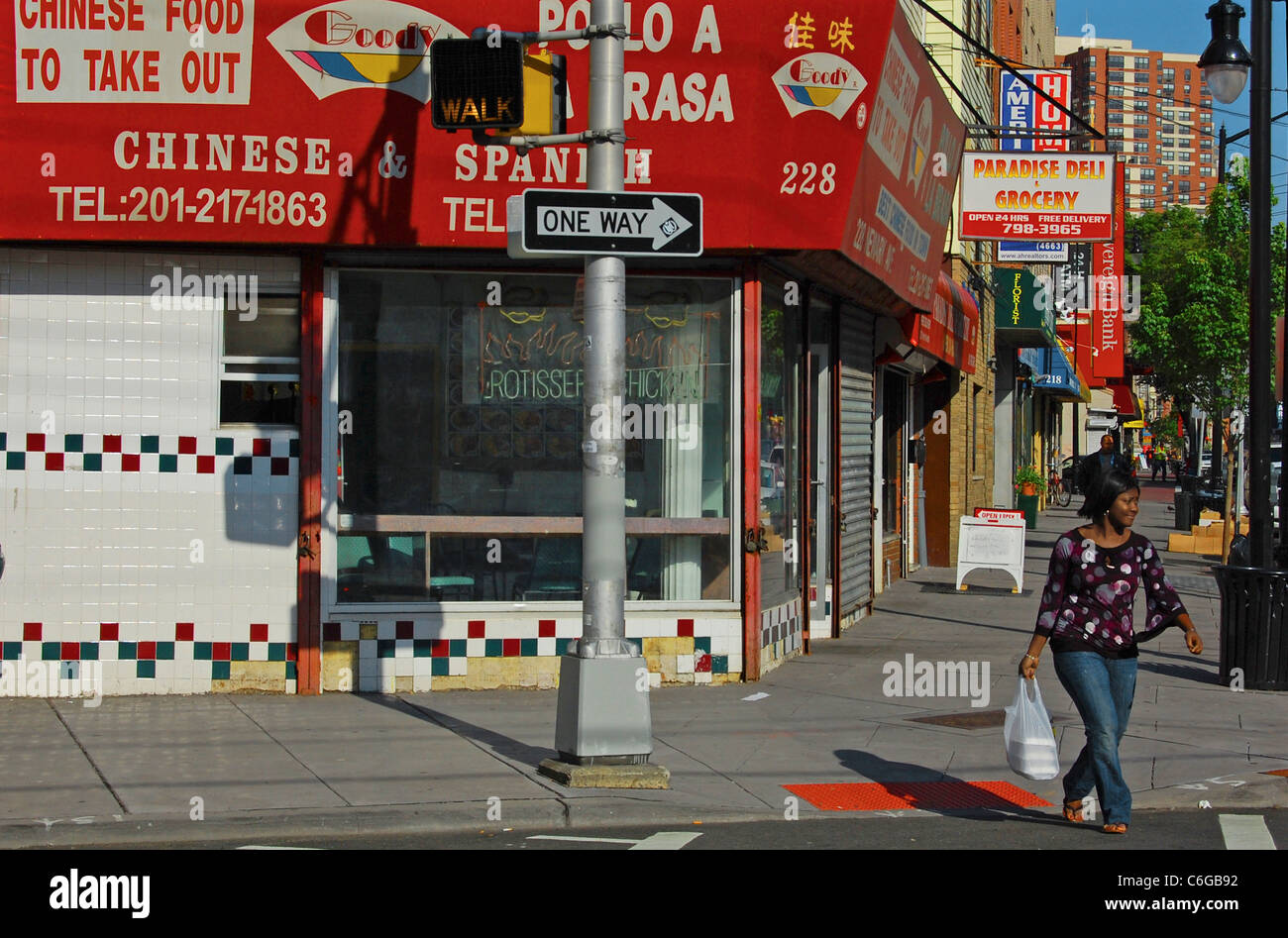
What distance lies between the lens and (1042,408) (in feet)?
146

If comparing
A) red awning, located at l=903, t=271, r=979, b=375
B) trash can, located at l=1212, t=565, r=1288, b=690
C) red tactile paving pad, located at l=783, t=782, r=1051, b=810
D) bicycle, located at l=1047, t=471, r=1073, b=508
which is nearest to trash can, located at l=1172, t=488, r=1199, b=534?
red awning, located at l=903, t=271, r=979, b=375

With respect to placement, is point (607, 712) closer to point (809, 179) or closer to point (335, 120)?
point (809, 179)

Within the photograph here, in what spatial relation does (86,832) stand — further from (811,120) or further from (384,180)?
(811,120)

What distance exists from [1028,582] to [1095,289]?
2307 centimetres

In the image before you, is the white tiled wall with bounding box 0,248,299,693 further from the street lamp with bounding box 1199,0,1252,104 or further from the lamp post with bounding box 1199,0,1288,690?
the street lamp with bounding box 1199,0,1252,104

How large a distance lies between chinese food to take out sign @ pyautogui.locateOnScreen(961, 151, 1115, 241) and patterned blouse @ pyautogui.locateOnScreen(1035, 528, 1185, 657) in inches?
415

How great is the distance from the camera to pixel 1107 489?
6.99 metres

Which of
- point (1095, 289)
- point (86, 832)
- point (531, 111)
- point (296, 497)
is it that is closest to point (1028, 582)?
point (296, 497)

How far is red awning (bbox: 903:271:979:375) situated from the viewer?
614 inches

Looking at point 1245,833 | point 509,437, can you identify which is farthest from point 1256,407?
point 509,437

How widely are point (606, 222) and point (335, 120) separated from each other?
3265 mm

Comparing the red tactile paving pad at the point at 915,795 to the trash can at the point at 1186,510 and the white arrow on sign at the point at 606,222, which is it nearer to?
the white arrow on sign at the point at 606,222

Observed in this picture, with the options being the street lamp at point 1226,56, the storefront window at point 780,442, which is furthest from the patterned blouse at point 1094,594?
the street lamp at point 1226,56

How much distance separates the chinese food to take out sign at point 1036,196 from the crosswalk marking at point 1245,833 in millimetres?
10435
